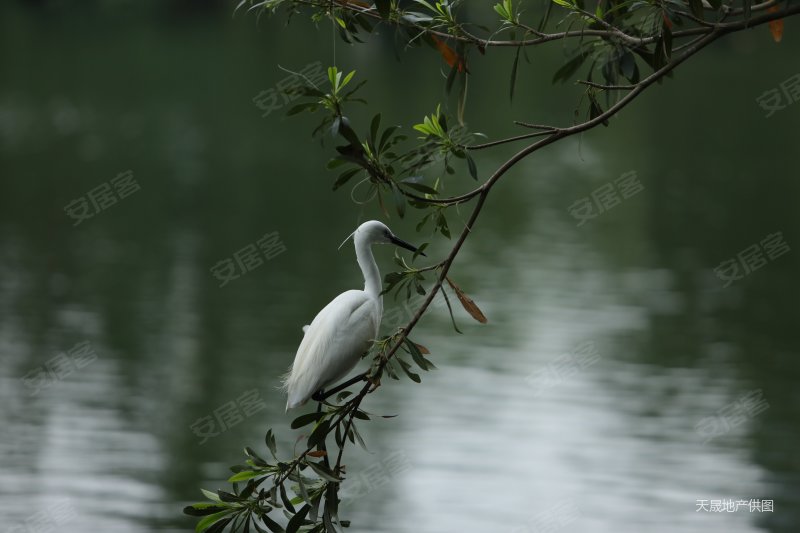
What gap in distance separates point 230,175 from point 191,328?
29.7ft

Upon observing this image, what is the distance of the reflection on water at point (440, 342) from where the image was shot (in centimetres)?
1007

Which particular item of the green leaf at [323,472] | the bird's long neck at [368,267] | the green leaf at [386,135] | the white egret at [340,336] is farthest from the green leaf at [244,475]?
the green leaf at [386,135]

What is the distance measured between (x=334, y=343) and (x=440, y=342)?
369 inches

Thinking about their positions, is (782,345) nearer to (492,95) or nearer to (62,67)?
(492,95)

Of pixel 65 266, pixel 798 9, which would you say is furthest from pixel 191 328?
pixel 798 9

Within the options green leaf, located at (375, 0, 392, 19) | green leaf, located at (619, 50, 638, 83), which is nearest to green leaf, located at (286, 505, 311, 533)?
green leaf, located at (375, 0, 392, 19)

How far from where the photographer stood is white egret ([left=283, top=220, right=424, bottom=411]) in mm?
4457

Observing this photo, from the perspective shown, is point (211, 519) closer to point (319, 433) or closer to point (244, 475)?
point (244, 475)

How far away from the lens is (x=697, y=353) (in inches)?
535

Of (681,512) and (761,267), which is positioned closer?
(681,512)

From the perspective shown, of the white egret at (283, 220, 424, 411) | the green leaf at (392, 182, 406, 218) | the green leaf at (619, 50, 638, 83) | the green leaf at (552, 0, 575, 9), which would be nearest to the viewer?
the green leaf at (392, 182, 406, 218)

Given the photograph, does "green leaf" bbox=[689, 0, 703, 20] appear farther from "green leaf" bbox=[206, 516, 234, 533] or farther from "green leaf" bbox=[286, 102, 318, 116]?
"green leaf" bbox=[206, 516, 234, 533]

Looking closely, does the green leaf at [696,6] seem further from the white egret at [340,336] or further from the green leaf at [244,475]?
the green leaf at [244,475]

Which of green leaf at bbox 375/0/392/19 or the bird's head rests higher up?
green leaf at bbox 375/0/392/19
